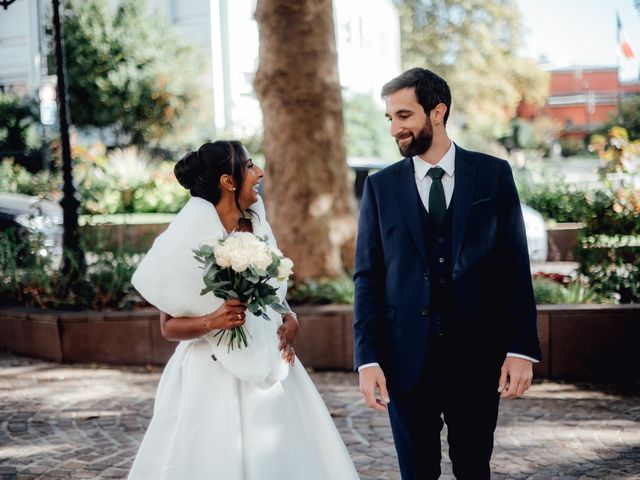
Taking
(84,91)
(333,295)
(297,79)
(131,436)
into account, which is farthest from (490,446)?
(84,91)

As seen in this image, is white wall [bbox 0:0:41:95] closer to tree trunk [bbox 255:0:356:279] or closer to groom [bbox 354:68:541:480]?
tree trunk [bbox 255:0:356:279]

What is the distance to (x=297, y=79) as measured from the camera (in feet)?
28.3

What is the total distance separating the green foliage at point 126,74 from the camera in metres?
26.8

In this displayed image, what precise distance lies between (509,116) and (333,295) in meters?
51.1

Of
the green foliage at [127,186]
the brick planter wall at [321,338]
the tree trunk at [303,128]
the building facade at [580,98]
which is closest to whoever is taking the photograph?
the brick planter wall at [321,338]

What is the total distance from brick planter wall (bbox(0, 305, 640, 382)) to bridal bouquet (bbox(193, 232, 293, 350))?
4.34 m

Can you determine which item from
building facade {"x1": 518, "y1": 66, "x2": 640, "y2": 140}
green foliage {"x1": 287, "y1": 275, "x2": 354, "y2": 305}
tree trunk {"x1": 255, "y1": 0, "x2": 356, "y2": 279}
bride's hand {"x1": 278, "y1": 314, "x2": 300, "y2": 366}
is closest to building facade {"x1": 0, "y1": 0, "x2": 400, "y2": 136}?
tree trunk {"x1": 255, "y1": 0, "x2": 356, "y2": 279}

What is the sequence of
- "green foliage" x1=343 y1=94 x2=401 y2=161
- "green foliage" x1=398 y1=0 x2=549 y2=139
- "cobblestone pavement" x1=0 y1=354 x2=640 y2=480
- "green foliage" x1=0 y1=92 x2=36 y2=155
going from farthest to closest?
"green foliage" x1=398 y1=0 x2=549 y2=139, "green foliage" x1=343 y1=94 x2=401 y2=161, "green foliage" x1=0 y1=92 x2=36 y2=155, "cobblestone pavement" x1=0 y1=354 x2=640 y2=480

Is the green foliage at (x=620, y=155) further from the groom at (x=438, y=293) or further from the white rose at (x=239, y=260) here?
the white rose at (x=239, y=260)

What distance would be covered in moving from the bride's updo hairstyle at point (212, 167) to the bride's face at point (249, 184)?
16mm

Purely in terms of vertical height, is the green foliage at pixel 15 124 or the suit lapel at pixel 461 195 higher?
the green foliage at pixel 15 124

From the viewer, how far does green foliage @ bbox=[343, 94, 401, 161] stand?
28.4 meters

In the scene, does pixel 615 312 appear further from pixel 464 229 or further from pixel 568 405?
pixel 464 229

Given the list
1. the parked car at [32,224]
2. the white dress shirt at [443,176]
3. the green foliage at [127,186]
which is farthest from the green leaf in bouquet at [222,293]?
the green foliage at [127,186]
